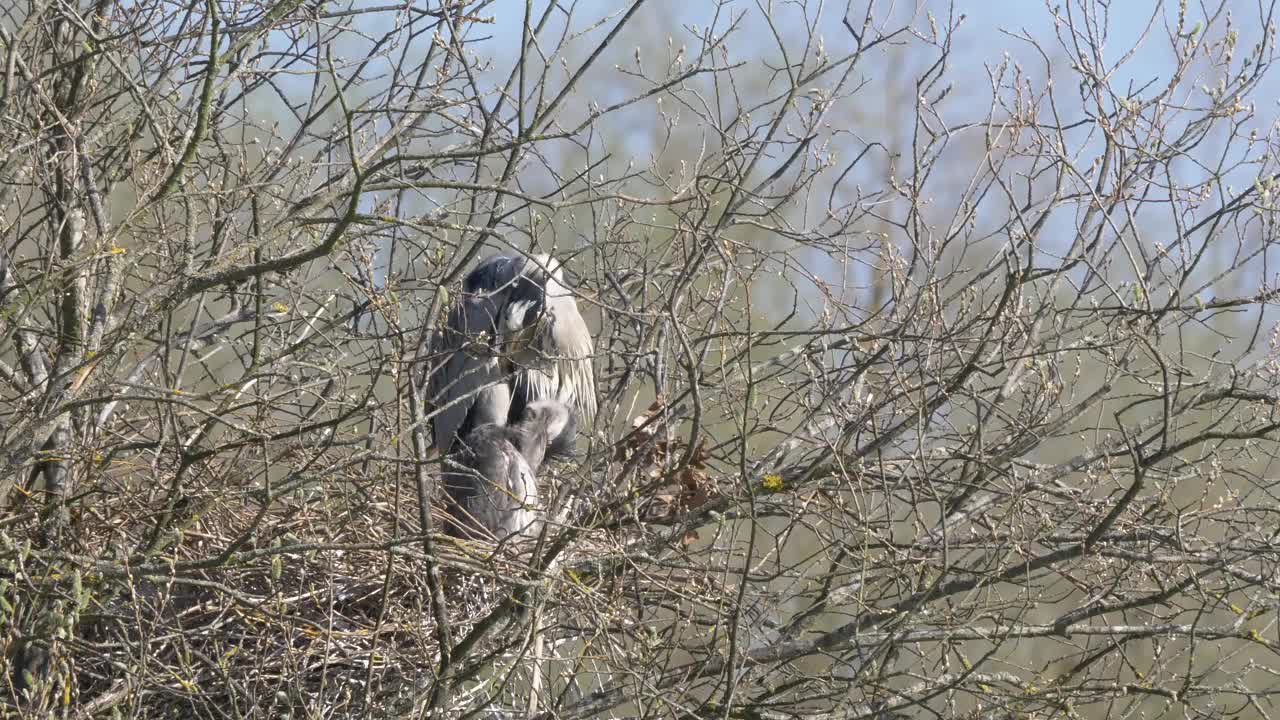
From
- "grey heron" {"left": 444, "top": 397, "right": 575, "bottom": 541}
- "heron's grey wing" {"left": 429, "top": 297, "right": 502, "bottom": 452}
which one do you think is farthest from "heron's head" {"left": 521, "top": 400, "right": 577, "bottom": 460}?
"heron's grey wing" {"left": 429, "top": 297, "right": 502, "bottom": 452}

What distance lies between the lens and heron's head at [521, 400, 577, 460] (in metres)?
5.74

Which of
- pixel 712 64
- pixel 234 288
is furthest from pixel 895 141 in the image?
pixel 234 288

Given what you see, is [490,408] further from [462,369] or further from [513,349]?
[513,349]

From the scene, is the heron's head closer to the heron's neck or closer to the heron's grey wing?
the heron's neck

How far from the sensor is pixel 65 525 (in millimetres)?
4152

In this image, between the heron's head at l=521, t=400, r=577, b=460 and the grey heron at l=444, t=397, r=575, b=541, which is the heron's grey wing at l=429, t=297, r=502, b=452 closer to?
the grey heron at l=444, t=397, r=575, b=541

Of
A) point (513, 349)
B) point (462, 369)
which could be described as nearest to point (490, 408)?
point (462, 369)

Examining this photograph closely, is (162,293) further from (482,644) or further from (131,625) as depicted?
(482,644)

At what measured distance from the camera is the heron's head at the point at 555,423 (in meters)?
5.74

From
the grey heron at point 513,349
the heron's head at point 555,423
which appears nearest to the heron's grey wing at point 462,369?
the grey heron at point 513,349

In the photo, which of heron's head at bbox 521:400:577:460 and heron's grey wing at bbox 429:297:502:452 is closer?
heron's grey wing at bbox 429:297:502:452

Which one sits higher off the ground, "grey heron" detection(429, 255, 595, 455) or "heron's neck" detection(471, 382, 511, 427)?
"grey heron" detection(429, 255, 595, 455)

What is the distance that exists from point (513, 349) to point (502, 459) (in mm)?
480

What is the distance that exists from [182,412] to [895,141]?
9.57 m
